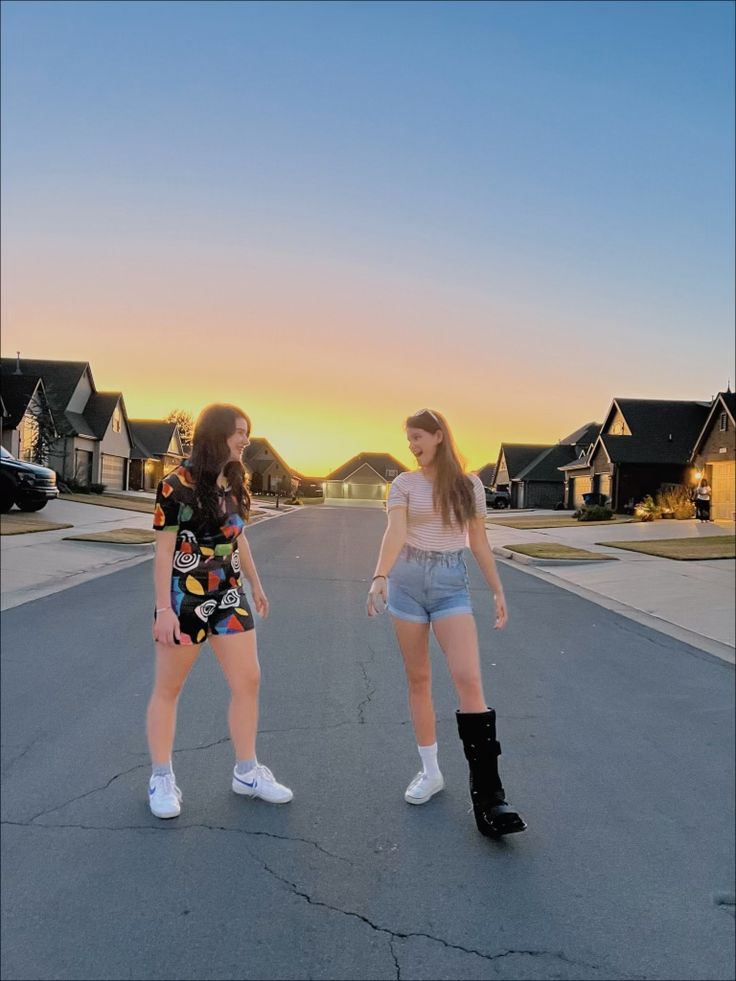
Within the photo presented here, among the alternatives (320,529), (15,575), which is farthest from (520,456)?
(15,575)

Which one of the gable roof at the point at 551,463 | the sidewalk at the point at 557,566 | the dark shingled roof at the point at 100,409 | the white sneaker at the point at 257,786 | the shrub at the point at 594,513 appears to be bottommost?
the white sneaker at the point at 257,786

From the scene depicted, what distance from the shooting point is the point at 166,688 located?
1.43m

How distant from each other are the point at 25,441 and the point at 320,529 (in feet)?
4.86

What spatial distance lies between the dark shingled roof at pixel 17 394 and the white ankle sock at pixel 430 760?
2.29 metres

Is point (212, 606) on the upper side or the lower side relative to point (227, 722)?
upper

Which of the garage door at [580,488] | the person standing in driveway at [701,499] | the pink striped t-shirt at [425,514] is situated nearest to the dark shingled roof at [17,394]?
the pink striped t-shirt at [425,514]

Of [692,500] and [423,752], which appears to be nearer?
[423,752]

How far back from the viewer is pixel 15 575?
4.11 m

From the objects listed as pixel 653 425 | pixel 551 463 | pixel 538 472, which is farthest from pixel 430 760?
pixel 653 425

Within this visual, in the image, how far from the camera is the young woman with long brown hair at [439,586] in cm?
133

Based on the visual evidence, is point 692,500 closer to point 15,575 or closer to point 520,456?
point 520,456

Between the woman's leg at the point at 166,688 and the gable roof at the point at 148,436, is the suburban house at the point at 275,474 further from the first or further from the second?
the woman's leg at the point at 166,688

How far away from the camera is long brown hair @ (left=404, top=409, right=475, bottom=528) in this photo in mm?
1290

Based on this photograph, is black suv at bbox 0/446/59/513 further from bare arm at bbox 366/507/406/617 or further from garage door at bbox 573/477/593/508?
garage door at bbox 573/477/593/508
